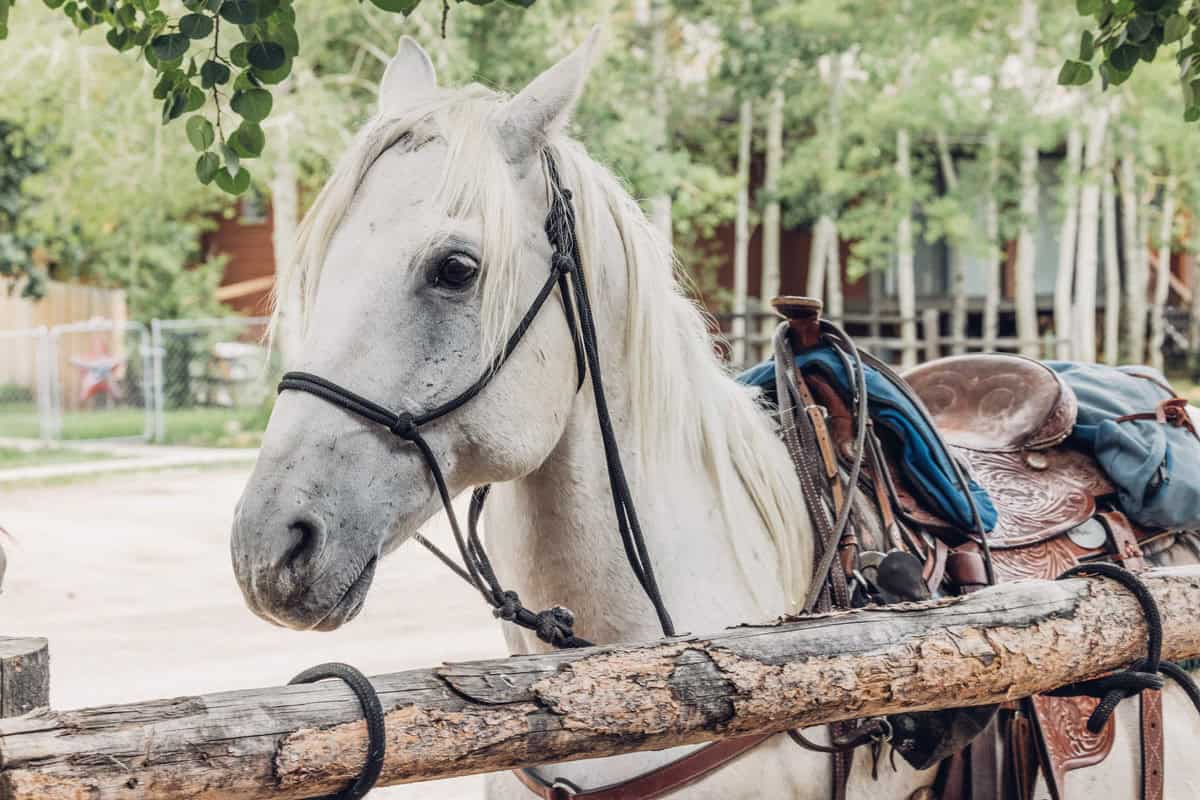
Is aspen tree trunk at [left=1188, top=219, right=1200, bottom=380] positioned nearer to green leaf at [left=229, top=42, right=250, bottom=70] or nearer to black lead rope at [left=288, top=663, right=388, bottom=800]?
green leaf at [left=229, top=42, right=250, bottom=70]

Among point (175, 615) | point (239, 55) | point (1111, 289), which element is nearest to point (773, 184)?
point (1111, 289)

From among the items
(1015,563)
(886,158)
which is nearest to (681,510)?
(1015,563)

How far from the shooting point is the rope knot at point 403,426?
71.5 inches

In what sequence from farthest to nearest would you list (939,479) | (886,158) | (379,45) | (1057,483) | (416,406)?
(886,158) → (379,45) → (1057,483) → (939,479) → (416,406)

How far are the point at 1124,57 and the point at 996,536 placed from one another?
1147mm

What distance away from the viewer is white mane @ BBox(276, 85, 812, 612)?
1931 mm

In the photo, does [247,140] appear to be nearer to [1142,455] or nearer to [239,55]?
[239,55]

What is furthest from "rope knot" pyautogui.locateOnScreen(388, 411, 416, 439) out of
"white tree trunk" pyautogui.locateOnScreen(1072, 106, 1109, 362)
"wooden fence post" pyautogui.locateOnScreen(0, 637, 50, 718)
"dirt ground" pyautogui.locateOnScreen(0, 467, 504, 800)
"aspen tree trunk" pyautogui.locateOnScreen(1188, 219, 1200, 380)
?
"aspen tree trunk" pyautogui.locateOnScreen(1188, 219, 1200, 380)

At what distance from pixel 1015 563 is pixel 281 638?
4828 mm

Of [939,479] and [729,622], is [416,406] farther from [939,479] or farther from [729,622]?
[939,479]

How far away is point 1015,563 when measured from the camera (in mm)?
2543

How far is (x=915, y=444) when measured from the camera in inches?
97.5

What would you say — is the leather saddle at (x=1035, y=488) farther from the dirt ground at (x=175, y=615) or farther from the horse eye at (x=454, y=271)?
the dirt ground at (x=175, y=615)

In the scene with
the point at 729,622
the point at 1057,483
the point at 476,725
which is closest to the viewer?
the point at 476,725
